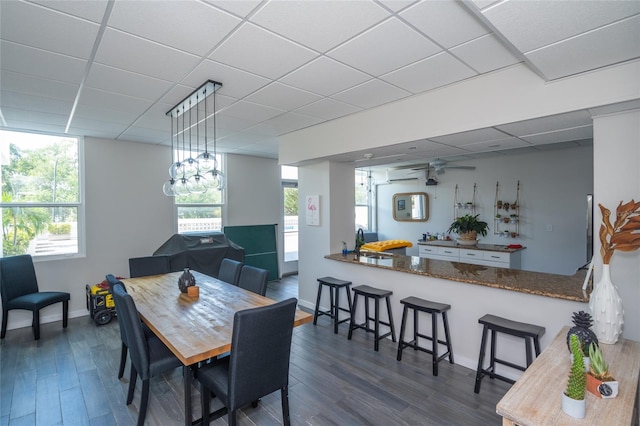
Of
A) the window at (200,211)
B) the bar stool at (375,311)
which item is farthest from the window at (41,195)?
the bar stool at (375,311)

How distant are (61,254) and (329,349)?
13.3 ft

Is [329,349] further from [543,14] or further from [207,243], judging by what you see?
[543,14]

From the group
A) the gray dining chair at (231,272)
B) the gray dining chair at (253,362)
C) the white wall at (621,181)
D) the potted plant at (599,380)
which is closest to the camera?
the potted plant at (599,380)

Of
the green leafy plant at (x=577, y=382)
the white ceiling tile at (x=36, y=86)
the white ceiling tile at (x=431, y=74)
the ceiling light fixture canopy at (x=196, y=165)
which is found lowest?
the green leafy plant at (x=577, y=382)

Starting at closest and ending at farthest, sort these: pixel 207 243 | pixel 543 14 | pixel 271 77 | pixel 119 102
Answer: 1. pixel 543 14
2. pixel 271 77
3. pixel 119 102
4. pixel 207 243

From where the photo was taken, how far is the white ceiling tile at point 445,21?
5.44ft

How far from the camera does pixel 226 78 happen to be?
2.55 m

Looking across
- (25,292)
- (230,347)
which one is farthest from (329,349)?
(25,292)

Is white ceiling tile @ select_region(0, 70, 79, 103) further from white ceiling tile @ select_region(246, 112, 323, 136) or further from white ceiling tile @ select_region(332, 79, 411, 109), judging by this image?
white ceiling tile @ select_region(332, 79, 411, 109)

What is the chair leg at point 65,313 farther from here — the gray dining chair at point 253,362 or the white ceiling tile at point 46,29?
the white ceiling tile at point 46,29

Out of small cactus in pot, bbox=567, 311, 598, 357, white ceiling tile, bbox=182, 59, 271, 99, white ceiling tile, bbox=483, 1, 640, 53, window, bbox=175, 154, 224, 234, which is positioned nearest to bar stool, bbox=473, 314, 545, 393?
small cactus in pot, bbox=567, 311, 598, 357

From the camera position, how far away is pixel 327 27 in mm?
1841

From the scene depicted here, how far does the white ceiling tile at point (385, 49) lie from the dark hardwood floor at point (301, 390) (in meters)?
2.58

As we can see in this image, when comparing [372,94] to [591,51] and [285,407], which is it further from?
[285,407]
